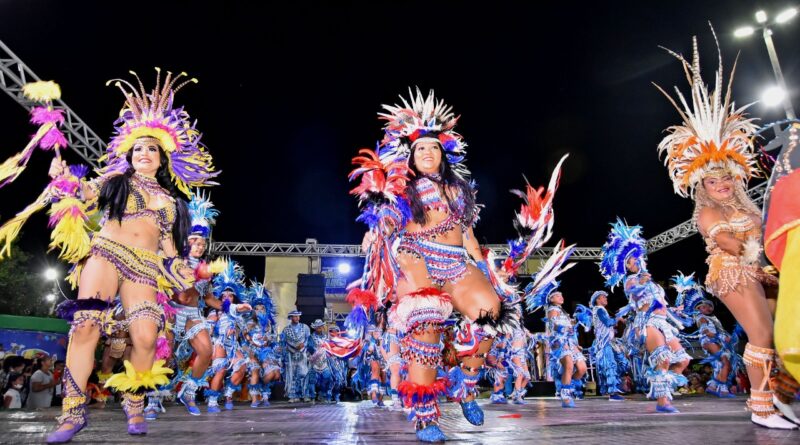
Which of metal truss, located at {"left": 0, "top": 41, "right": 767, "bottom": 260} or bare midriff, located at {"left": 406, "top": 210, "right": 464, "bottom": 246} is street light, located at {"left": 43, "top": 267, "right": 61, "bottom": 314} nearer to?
metal truss, located at {"left": 0, "top": 41, "right": 767, "bottom": 260}

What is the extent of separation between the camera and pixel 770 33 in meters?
8.34

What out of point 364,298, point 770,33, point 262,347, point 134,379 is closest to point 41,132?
point 134,379

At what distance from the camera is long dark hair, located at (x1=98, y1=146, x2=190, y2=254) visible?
376cm

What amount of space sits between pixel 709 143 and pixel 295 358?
1042 centimetres

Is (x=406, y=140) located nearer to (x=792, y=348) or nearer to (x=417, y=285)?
(x=417, y=285)

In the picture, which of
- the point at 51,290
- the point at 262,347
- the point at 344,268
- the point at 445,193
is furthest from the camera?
the point at 344,268

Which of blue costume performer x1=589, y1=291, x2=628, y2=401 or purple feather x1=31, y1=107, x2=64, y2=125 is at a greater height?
purple feather x1=31, y1=107, x2=64, y2=125

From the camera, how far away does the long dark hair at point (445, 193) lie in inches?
145

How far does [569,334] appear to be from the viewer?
920 centimetres

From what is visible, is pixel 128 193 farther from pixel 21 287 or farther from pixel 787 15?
pixel 21 287

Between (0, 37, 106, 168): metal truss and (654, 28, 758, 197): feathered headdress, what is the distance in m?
12.1

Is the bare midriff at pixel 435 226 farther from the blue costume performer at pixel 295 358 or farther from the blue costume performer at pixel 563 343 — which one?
the blue costume performer at pixel 295 358

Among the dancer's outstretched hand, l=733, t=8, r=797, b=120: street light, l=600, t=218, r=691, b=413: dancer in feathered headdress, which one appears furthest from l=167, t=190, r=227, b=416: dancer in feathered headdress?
l=733, t=8, r=797, b=120: street light

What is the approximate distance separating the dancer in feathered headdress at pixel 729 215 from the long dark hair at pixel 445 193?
1818mm
